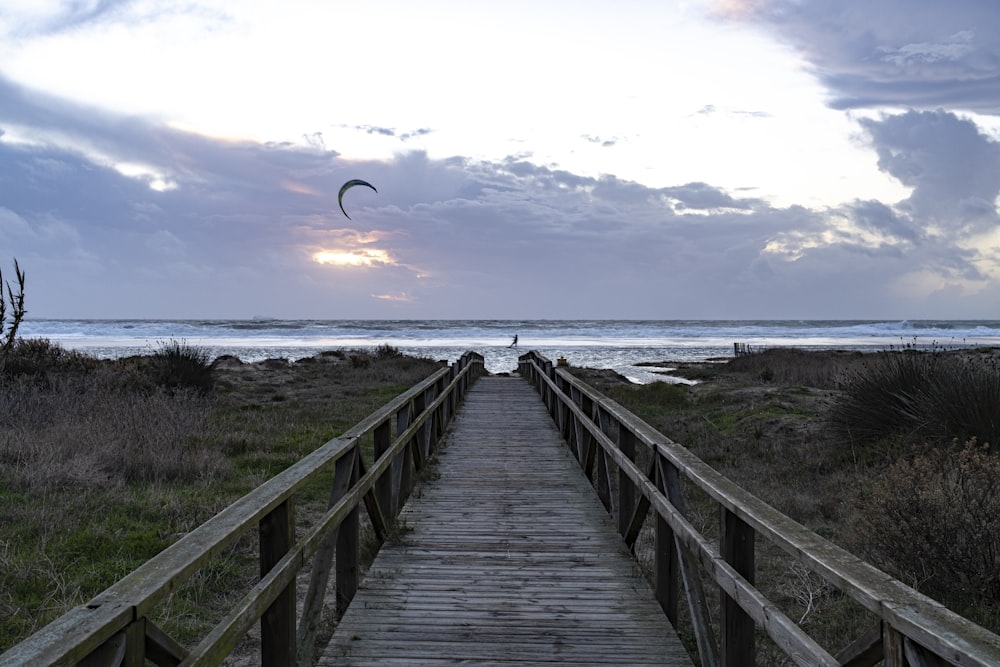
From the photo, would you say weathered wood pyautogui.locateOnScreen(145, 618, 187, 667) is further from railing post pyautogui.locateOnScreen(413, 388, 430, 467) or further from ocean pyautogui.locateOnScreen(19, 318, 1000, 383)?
ocean pyautogui.locateOnScreen(19, 318, 1000, 383)

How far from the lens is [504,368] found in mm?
38500

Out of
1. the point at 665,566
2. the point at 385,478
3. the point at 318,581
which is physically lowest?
the point at 665,566

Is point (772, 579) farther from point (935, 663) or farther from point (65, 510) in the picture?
point (65, 510)

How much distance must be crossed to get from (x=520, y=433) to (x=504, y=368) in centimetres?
2651

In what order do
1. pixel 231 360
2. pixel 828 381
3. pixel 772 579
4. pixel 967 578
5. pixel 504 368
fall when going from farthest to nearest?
pixel 504 368 → pixel 231 360 → pixel 828 381 → pixel 772 579 → pixel 967 578

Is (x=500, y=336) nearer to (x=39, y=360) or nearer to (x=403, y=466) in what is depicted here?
(x=39, y=360)

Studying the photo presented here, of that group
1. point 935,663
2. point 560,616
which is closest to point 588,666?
point 560,616

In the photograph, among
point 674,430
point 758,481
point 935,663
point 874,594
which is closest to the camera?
point 935,663

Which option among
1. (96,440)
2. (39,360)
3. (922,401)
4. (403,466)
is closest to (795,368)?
(922,401)

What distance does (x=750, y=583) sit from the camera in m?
2.97

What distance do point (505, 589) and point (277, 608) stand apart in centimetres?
206

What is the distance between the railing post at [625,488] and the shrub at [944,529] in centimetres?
198

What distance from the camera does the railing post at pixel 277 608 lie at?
3115 mm

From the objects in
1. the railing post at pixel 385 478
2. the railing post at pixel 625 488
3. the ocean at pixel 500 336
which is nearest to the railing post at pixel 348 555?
the railing post at pixel 385 478
